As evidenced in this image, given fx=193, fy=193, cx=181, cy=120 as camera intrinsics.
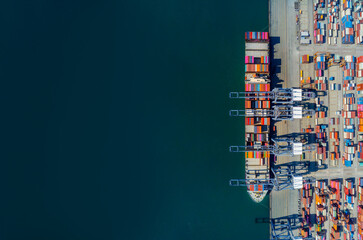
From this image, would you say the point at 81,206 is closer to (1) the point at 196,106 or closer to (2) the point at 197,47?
(1) the point at 196,106

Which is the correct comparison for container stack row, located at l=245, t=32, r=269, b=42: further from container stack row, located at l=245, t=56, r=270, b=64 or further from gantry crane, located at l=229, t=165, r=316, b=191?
gantry crane, located at l=229, t=165, r=316, b=191

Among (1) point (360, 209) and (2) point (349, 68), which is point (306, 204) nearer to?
(1) point (360, 209)

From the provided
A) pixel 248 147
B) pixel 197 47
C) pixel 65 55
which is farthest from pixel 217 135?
pixel 65 55

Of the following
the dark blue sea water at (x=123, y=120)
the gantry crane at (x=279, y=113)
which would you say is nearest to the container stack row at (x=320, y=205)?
the dark blue sea water at (x=123, y=120)

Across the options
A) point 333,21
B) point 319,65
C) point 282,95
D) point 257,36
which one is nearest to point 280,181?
point 282,95

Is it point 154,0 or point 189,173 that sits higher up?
point 154,0

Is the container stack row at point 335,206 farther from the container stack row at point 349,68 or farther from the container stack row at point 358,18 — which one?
the container stack row at point 358,18
